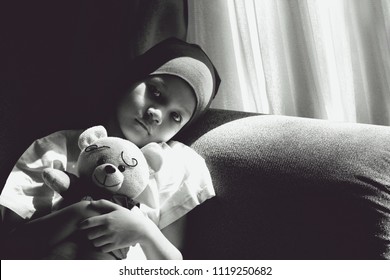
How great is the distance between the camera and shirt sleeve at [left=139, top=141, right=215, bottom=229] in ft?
3.38

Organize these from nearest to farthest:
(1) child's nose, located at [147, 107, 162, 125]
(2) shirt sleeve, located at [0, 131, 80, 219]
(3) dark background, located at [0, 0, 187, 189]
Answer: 1. (2) shirt sleeve, located at [0, 131, 80, 219]
2. (1) child's nose, located at [147, 107, 162, 125]
3. (3) dark background, located at [0, 0, 187, 189]

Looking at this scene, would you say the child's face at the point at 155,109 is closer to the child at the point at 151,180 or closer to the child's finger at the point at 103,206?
the child at the point at 151,180

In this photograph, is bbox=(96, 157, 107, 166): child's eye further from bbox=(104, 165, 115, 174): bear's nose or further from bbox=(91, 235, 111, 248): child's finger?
bbox=(91, 235, 111, 248): child's finger

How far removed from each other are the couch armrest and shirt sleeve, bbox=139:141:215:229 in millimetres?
31

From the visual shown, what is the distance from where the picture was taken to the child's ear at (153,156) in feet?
3.33

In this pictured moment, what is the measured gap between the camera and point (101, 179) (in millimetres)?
883

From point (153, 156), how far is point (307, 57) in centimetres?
59

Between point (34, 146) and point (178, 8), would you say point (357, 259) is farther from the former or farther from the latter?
point (178, 8)

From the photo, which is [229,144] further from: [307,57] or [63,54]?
[63,54]

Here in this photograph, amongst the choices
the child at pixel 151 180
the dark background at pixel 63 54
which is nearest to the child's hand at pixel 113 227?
the child at pixel 151 180

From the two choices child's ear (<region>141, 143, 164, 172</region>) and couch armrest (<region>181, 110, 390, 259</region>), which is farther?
child's ear (<region>141, 143, 164, 172</region>)

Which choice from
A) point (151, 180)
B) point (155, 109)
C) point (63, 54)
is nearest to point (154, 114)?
point (155, 109)

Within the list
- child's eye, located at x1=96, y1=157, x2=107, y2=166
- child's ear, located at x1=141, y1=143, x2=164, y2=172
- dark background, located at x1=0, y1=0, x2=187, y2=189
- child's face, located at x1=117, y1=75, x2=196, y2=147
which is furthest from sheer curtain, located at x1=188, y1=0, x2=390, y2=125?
child's eye, located at x1=96, y1=157, x2=107, y2=166

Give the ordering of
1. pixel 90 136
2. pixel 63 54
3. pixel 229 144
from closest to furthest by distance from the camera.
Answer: pixel 90 136 → pixel 229 144 → pixel 63 54
